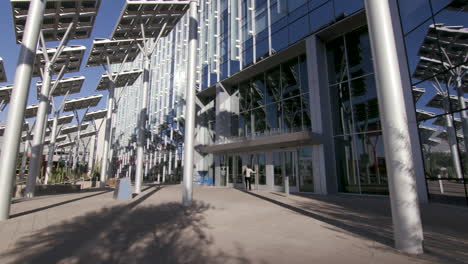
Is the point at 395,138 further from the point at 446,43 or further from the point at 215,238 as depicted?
the point at 446,43

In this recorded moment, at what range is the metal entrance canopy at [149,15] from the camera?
1231 centimetres

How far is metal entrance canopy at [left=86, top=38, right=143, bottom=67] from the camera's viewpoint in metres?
16.5

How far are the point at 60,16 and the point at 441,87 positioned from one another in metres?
18.1

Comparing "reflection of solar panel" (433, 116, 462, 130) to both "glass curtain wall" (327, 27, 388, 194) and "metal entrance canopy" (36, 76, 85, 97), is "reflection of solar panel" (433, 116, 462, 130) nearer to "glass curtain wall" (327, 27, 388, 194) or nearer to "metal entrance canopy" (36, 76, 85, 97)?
"glass curtain wall" (327, 27, 388, 194)

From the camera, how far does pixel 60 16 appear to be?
40.9 ft

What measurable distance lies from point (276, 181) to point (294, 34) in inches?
392

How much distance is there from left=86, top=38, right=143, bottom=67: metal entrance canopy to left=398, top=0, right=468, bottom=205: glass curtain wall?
1551 cm

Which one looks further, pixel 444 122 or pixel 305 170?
pixel 305 170

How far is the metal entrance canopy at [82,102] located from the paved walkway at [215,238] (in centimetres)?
2079

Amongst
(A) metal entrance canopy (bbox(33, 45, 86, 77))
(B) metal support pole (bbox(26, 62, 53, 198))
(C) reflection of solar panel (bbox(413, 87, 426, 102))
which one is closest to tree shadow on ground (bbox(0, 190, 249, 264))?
(B) metal support pole (bbox(26, 62, 53, 198))

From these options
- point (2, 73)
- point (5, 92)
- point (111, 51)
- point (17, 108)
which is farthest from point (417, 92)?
point (5, 92)

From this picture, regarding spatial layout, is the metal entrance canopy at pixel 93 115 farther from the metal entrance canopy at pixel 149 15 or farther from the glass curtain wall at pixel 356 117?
the glass curtain wall at pixel 356 117

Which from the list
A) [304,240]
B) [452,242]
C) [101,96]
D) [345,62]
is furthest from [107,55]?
[452,242]

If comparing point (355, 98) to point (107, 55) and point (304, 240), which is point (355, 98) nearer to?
point (304, 240)
